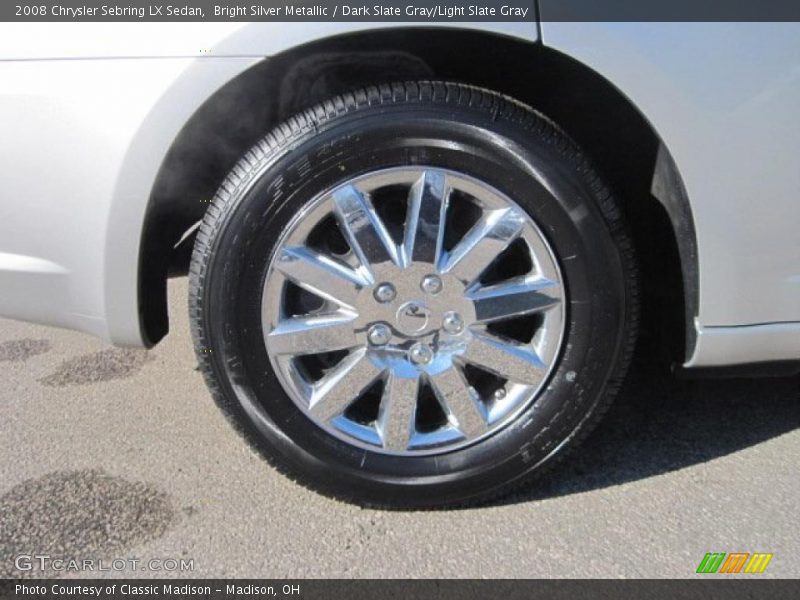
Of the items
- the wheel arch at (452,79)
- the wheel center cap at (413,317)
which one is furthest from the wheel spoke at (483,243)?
the wheel arch at (452,79)

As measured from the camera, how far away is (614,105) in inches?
76.4

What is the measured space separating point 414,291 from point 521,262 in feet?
1.07

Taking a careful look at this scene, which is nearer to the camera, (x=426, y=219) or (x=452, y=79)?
(x=426, y=219)

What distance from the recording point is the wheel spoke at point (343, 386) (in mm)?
1966

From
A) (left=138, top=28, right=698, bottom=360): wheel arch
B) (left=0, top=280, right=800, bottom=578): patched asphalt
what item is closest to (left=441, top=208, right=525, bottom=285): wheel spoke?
(left=138, top=28, right=698, bottom=360): wheel arch

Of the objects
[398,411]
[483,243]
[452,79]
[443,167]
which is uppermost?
[452,79]

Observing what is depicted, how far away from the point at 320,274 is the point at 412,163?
1.17 feet

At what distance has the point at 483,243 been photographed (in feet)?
6.23

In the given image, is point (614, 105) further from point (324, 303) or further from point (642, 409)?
point (642, 409)

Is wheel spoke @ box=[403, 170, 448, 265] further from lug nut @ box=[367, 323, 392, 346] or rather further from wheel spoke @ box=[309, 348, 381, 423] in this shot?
wheel spoke @ box=[309, 348, 381, 423]

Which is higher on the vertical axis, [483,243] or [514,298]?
[483,243]

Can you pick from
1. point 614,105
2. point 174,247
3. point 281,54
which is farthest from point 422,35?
point 174,247

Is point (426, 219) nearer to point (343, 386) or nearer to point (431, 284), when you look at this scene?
point (431, 284)

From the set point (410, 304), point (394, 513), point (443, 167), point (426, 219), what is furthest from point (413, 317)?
point (394, 513)
